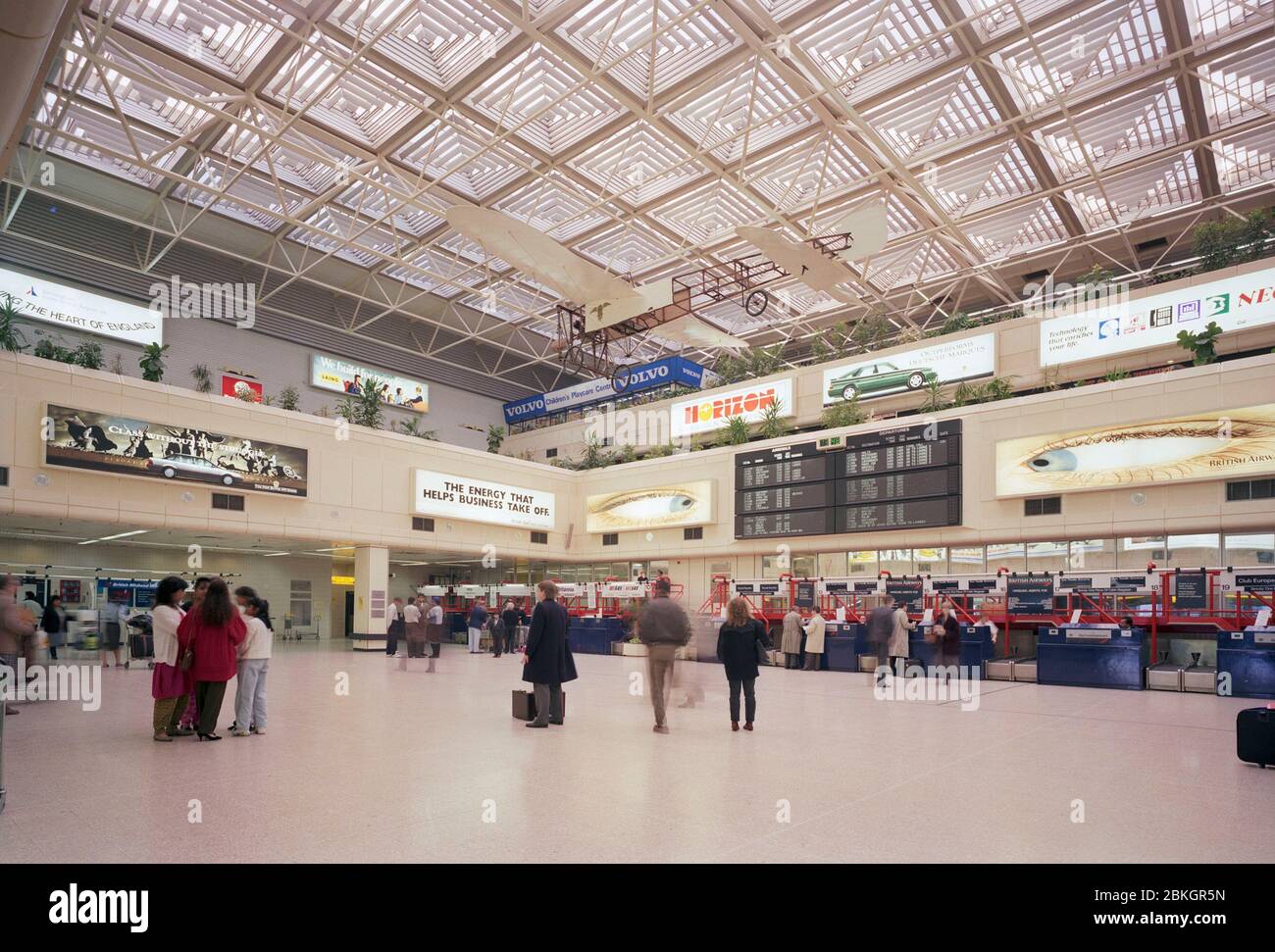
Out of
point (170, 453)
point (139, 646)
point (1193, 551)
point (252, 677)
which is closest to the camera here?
point (252, 677)

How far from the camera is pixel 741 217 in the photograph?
23141mm

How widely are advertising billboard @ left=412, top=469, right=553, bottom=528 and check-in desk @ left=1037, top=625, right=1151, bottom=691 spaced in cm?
1665

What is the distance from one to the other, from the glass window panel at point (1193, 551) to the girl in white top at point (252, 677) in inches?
685

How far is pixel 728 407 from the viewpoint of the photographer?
25.2m

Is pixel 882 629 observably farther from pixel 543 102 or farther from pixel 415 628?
pixel 543 102

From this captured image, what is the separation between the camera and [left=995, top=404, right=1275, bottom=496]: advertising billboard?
15047 mm

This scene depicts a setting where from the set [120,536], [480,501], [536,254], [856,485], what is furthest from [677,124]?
[120,536]

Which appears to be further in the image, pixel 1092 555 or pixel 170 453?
pixel 170 453

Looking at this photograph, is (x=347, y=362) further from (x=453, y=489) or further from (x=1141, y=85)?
(x=1141, y=85)

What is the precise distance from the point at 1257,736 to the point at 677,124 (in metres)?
17.0

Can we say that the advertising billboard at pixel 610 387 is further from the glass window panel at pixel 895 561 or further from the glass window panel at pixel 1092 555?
the glass window panel at pixel 1092 555

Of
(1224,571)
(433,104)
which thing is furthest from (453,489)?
(1224,571)

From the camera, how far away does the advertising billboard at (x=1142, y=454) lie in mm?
15047

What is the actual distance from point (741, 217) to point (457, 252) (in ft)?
30.9
